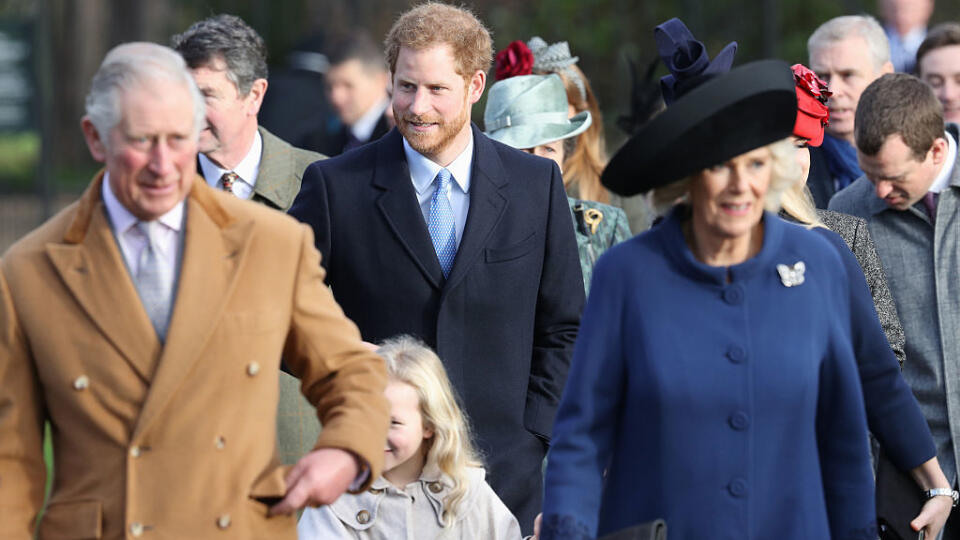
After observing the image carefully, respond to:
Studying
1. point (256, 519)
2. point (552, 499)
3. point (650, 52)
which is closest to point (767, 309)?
point (552, 499)

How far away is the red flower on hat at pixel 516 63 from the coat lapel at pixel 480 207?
5.17ft

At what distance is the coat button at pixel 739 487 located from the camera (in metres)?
3.82

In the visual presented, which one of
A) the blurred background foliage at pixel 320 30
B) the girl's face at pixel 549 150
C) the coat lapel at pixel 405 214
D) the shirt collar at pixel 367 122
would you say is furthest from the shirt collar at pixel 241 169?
the shirt collar at pixel 367 122

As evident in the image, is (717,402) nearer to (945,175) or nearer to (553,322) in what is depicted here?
(553,322)

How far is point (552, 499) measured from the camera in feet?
12.7

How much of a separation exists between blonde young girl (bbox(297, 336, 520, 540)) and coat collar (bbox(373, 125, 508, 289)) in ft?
1.01

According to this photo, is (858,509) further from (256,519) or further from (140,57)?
(140,57)

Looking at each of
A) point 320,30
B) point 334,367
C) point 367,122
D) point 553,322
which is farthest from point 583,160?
point 320,30

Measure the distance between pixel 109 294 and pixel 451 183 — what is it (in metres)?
1.99

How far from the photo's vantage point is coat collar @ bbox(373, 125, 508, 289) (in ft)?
17.1

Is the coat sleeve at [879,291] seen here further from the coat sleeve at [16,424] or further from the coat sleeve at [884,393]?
the coat sleeve at [16,424]

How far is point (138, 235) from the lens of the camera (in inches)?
143

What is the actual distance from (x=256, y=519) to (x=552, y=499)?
26.5 inches

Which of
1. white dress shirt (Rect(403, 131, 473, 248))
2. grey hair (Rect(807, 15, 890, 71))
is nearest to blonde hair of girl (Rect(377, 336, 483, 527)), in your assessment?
white dress shirt (Rect(403, 131, 473, 248))
